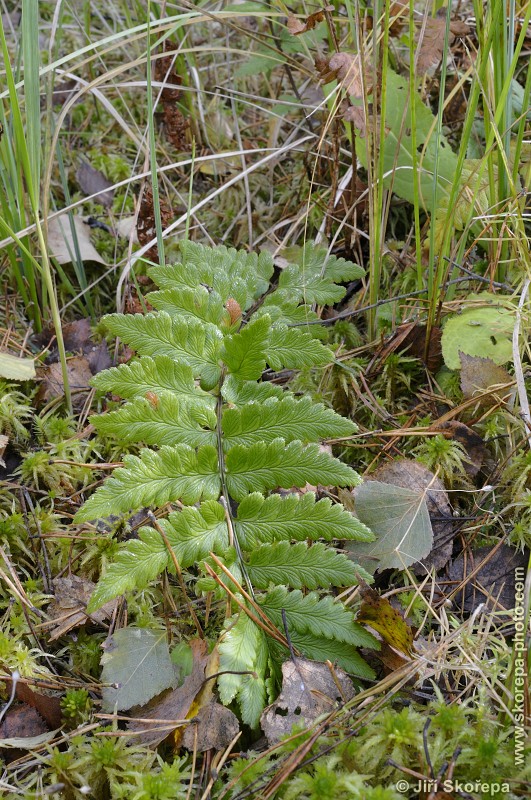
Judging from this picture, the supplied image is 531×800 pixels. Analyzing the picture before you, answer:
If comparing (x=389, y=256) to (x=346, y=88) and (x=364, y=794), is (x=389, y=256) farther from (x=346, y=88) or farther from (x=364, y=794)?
(x=364, y=794)

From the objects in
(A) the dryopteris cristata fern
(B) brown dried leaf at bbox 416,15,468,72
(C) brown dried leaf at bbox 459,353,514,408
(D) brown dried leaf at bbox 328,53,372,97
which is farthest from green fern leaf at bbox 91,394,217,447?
(B) brown dried leaf at bbox 416,15,468,72

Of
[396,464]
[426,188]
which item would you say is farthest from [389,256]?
[396,464]

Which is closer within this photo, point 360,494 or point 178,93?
point 360,494

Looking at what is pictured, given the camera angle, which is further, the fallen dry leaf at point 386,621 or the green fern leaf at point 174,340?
the green fern leaf at point 174,340

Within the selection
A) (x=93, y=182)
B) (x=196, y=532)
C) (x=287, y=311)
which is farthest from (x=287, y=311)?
(x=93, y=182)

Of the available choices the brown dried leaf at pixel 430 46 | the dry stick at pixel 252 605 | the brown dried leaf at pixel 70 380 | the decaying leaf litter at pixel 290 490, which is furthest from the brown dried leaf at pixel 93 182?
the dry stick at pixel 252 605

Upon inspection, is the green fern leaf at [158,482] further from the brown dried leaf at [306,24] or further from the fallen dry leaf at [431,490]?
the brown dried leaf at [306,24]
